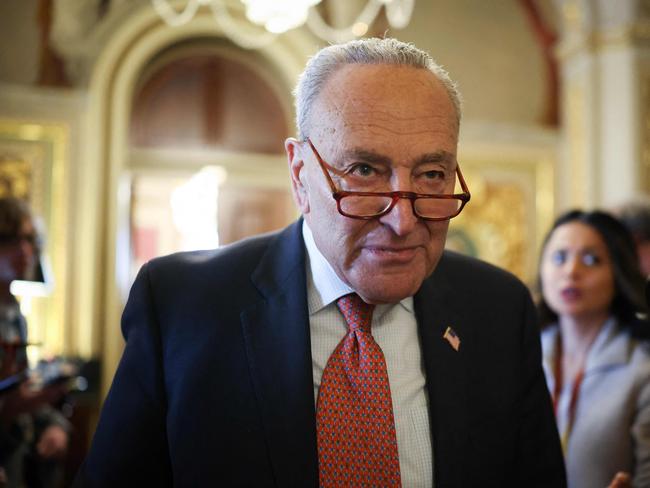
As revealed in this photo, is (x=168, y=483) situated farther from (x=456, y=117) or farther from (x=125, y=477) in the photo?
(x=456, y=117)

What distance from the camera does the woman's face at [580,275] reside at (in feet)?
8.05

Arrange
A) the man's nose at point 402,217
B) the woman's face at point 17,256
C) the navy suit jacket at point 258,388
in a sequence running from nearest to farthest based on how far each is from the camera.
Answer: the man's nose at point 402,217 < the navy suit jacket at point 258,388 < the woman's face at point 17,256

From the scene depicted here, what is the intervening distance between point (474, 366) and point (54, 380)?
2.01 m

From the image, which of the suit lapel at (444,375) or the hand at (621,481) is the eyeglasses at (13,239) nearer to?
the suit lapel at (444,375)

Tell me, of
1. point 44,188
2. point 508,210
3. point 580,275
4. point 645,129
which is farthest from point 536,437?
point 508,210

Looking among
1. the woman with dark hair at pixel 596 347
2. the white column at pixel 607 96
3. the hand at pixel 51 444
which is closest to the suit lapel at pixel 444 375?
the woman with dark hair at pixel 596 347

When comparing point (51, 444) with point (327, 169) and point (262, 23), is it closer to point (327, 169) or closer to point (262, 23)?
point (327, 169)

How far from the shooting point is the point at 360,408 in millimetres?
1386

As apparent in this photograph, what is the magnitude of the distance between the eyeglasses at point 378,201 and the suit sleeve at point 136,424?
0.46 meters

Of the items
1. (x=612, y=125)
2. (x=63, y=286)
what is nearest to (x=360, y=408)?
(x=63, y=286)

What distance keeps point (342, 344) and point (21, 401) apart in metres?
1.77

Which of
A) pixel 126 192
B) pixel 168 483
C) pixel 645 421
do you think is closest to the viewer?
pixel 168 483

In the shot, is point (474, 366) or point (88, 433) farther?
point (88, 433)

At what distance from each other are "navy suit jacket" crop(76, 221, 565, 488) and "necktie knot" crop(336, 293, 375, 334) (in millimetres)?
82
